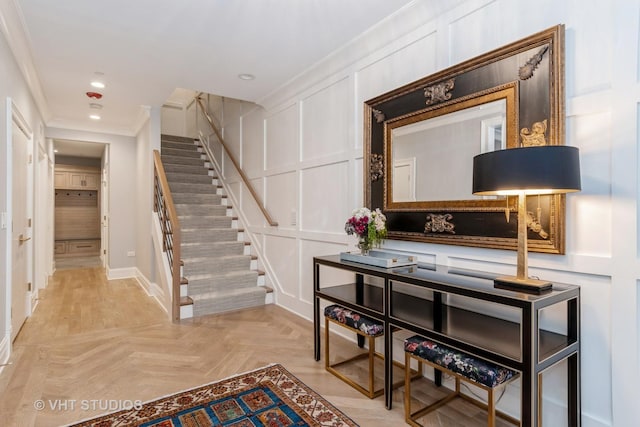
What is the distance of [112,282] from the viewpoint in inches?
229

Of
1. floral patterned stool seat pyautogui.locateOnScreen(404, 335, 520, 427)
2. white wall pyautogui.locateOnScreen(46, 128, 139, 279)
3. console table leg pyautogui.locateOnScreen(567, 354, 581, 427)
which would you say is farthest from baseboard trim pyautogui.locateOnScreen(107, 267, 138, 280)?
console table leg pyautogui.locateOnScreen(567, 354, 581, 427)

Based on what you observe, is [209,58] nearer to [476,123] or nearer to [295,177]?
[295,177]

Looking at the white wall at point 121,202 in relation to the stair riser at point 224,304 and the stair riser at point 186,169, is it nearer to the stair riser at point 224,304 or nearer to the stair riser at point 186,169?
the stair riser at point 186,169

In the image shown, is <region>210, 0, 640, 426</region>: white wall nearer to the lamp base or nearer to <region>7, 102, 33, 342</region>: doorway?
the lamp base

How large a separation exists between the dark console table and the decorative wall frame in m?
0.30

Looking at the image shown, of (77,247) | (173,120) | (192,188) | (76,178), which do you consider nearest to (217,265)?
(192,188)

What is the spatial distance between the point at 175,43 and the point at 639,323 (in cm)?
357

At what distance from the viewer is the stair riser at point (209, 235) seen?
15.7 ft

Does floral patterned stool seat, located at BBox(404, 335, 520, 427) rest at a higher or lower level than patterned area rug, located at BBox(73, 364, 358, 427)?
higher

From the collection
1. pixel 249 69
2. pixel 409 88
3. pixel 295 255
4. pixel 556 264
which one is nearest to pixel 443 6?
pixel 409 88

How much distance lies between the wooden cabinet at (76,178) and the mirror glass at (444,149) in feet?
29.9

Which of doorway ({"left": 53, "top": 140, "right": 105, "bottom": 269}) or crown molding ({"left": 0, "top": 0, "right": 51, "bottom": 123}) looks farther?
doorway ({"left": 53, "top": 140, "right": 105, "bottom": 269})

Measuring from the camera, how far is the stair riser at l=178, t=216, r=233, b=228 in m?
5.05

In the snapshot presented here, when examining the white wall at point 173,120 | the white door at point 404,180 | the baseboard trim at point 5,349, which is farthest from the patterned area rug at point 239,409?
the white wall at point 173,120
